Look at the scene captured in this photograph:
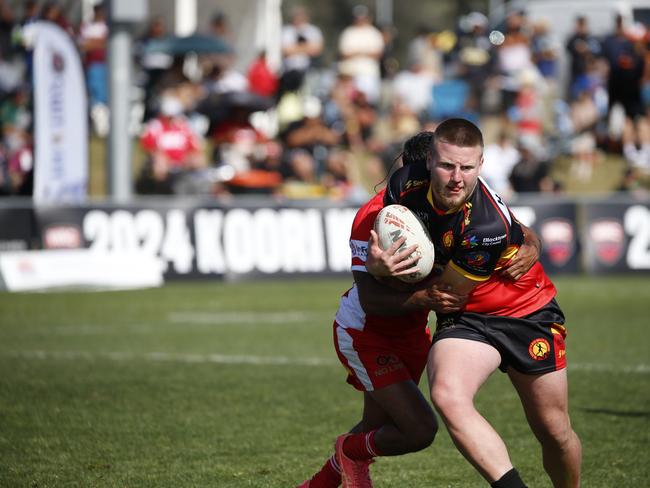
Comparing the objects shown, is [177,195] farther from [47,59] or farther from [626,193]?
[626,193]

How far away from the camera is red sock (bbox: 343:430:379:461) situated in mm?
5500

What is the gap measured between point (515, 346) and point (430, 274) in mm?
493

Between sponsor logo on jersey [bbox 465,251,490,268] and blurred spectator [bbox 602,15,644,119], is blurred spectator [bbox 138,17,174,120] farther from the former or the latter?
sponsor logo on jersey [bbox 465,251,490,268]

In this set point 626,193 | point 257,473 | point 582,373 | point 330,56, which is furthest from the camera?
point 330,56

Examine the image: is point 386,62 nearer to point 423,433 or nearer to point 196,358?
point 196,358

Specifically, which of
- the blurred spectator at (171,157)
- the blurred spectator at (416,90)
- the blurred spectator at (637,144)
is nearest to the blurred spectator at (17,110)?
the blurred spectator at (171,157)

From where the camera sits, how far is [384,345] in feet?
18.0

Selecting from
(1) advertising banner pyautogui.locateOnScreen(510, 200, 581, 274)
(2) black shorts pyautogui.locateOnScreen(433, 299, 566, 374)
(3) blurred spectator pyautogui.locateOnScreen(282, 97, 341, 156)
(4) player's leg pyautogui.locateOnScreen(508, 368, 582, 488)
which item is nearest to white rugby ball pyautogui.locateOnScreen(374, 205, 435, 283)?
(2) black shorts pyautogui.locateOnScreen(433, 299, 566, 374)

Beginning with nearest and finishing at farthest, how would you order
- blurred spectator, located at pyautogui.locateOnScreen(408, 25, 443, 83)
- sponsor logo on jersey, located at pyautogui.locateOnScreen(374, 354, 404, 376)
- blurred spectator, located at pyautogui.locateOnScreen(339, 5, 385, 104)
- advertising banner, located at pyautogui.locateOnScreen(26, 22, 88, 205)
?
1. sponsor logo on jersey, located at pyautogui.locateOnScreen(374, 354, 404, 376)
2. advertising banner, located at pyautogui.locateOnScreen(26, 22, 88, 205)
3. blurred spectator, located at pyautogui.locateOnScreen(339, 5, 385, 104)
4. blurred spectator, located at pyautogui.locateOnScreen(408, 25, 443, 83)

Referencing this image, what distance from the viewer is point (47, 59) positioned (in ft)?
57.1

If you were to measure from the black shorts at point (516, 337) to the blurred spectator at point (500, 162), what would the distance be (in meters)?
14.4

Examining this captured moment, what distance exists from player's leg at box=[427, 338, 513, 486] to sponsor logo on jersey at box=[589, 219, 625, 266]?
13216 mm

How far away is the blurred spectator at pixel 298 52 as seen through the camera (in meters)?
22.5

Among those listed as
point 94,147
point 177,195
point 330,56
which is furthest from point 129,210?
point 330,56
